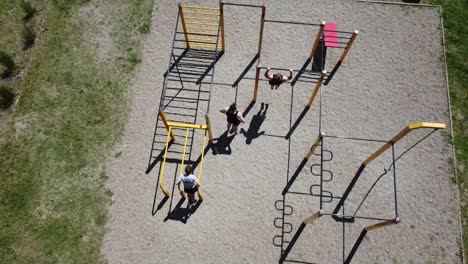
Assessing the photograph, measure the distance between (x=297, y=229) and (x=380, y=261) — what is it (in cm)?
198

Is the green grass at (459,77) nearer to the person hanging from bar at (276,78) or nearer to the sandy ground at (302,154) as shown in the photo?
the sandy ground at (302,154)

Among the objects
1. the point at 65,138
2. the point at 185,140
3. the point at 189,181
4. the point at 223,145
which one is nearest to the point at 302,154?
the point at 223,145

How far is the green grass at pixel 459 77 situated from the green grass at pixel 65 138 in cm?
868

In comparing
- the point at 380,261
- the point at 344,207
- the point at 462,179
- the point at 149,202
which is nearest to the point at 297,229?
the point at 344,207

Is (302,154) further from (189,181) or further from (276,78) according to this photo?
(189,181)

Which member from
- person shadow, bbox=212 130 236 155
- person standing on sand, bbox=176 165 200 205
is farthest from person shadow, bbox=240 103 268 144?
person standing on sand, bbox=176 165 200 205

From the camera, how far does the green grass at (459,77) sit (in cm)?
880

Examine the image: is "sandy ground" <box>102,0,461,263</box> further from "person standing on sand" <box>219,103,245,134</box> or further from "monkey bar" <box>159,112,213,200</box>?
"person standing on sand" <box>219,103,245,134</box>

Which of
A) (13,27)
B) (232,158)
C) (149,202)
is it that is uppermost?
(13,27)

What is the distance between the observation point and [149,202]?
8.53 m

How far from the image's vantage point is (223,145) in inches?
358

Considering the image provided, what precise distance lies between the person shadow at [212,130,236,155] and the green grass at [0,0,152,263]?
8.45 ft

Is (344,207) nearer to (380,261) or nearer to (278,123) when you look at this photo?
(380,261)

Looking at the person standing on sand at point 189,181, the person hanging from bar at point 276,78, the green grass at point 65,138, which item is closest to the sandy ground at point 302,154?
the green grass at point 65,138
